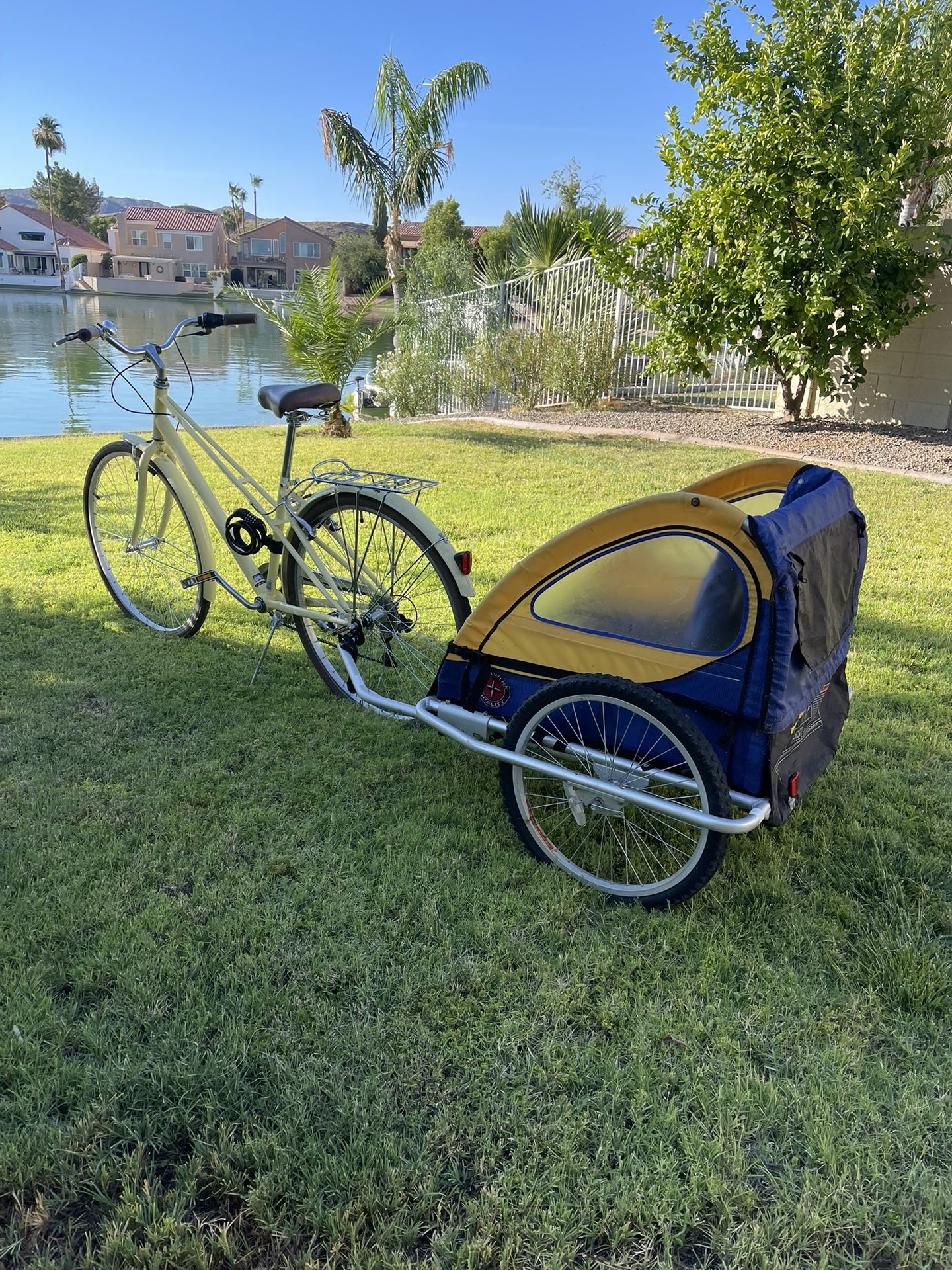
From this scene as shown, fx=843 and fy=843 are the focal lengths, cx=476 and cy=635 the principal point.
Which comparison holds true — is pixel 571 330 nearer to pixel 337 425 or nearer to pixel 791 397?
pixel 791 397

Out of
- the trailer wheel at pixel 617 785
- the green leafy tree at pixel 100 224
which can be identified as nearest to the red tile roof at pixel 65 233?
the green leafy tree at pixel 100 224

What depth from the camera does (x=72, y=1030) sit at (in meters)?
2.01

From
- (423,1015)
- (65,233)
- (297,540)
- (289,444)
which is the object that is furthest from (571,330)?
(65,233)

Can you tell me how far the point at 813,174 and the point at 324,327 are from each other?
5735mm

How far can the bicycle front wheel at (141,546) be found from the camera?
168 inches

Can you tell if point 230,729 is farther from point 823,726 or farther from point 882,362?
point 882,362

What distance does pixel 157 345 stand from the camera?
147 inches

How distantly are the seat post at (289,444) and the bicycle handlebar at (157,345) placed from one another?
0.56 metres

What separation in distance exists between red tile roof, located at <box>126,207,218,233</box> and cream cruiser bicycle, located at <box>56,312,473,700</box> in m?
84.7

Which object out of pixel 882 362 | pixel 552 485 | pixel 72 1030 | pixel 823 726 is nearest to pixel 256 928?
pixel 72 1030

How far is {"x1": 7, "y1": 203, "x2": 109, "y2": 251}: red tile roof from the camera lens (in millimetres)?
72625

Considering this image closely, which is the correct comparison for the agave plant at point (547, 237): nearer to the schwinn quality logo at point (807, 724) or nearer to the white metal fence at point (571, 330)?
the white metal fence at point (571, 330)

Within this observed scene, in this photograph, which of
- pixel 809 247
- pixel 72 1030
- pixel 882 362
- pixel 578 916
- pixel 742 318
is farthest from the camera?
pixel 882 362

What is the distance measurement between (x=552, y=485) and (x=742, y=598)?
536 cm
